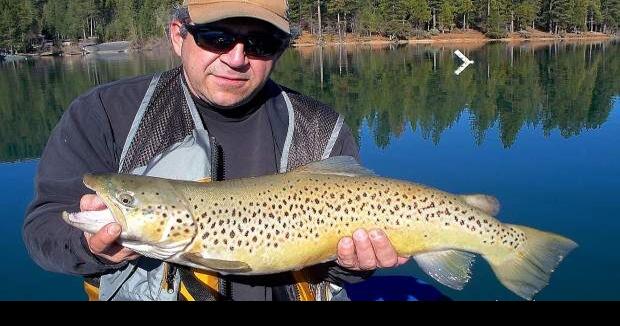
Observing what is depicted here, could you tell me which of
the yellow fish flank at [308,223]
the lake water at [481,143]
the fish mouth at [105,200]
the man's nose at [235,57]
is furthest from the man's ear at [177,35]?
the lake water at [481,143]

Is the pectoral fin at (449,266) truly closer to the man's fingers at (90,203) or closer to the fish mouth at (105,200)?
the fish mouth at (105,200)

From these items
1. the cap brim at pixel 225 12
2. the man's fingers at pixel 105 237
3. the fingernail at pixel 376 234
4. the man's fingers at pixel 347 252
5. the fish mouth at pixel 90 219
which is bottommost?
the man's fingers at pixel 347 252

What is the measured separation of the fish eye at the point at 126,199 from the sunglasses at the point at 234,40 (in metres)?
1.05

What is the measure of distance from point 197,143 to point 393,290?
380 centimetres

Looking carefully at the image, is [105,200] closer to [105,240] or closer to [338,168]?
[105,240]

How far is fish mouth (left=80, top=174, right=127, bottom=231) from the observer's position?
291cm

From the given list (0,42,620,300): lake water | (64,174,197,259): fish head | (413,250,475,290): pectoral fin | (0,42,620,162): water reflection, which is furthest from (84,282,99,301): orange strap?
(0,42,620,162): water reflection

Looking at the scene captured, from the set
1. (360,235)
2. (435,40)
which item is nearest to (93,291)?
(360,235)

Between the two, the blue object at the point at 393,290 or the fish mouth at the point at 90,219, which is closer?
the fish mouth at the point at 90,219

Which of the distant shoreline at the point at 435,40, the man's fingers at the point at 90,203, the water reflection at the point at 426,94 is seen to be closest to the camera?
the man's fingers at the point at 90,203

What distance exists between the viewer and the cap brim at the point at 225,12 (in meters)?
3.35

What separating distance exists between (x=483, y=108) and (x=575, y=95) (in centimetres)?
577

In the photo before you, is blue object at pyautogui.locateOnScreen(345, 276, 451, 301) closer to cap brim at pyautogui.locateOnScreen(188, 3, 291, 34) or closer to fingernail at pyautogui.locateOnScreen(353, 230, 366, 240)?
fingernail at pyautogui.locateOnScreen(353, 230, 366, 240)
